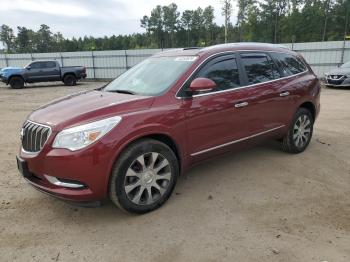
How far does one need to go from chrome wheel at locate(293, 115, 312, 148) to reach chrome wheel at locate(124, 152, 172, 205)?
273 centimetres

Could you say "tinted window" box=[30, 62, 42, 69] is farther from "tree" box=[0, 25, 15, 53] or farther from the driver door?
"tree" box=[0, 25, 15, 53]

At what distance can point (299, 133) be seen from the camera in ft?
18.2

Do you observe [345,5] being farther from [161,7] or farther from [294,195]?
[294,195]

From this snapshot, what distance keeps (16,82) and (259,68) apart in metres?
19.4

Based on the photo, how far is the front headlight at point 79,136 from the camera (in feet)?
10.4

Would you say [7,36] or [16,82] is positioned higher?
[7,36]

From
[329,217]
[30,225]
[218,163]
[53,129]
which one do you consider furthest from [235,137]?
[30,225]

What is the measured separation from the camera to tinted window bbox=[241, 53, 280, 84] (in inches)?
182

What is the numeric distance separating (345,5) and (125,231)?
244 feet

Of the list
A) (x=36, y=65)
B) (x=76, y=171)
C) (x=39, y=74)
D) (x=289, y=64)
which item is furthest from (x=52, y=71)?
(x=76, y=171)

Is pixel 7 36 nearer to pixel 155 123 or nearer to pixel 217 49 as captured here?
pixel 217 49

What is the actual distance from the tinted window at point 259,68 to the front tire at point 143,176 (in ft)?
5.83

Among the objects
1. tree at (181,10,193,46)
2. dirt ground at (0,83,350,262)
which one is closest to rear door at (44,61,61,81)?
dirt ground at (0,83,350,262)

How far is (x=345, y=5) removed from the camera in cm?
6462
